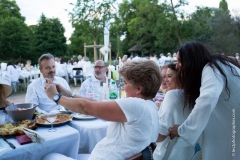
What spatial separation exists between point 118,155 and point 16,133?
2.89 feet

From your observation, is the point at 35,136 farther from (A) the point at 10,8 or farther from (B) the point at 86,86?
(A) the point at 10,8

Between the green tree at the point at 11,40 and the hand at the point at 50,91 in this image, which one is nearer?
the hand at the point at 50,91

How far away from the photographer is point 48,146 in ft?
5.19

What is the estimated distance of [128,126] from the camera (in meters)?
1.24

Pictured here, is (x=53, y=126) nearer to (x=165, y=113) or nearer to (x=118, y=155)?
(x=118, y=155)

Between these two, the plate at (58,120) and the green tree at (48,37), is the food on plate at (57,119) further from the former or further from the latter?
the green tree at (48,37)

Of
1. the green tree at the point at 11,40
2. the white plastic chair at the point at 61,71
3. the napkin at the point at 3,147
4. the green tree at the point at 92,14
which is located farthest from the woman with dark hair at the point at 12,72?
the green tree at the point at 11,40

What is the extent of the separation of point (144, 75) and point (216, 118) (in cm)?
74

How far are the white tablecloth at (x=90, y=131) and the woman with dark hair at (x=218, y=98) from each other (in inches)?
27.1

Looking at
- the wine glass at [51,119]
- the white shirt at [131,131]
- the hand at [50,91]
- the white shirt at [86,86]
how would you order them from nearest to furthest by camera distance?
the white shirt at [131,131], the hand at [50,91], the wine glass at [51,119], the white shirt at [86,86]

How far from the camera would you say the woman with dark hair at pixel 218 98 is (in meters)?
1.49

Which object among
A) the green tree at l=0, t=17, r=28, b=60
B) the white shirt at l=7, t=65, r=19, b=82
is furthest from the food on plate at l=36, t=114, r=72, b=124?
the green tree at l=0, t=17, r=28, b=60

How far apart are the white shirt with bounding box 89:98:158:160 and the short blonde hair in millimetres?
96

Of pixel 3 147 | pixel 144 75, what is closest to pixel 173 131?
pixel 144 75
